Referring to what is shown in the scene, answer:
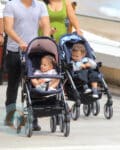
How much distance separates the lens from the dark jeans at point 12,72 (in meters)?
9.12

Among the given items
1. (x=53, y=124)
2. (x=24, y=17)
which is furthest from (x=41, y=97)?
(x=24, y=17)

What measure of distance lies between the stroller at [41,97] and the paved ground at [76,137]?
13 centimetres

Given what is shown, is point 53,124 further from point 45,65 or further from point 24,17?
point 24,17

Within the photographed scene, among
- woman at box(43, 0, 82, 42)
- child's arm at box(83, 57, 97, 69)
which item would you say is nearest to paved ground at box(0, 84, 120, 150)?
child's arm at box(83, 57, 97, 69)

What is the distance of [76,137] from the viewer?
8891mm

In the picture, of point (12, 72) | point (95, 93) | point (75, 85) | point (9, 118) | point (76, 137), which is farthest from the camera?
point (75, 85)

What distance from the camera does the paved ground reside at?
27.3ft

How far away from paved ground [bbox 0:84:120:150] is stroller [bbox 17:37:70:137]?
0.43 feet

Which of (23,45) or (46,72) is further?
(46,72)

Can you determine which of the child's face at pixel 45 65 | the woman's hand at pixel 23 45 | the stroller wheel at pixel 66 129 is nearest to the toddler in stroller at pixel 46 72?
the child's face at pixel 45 65

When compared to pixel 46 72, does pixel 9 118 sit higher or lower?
lower

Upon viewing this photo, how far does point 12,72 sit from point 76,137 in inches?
43.6

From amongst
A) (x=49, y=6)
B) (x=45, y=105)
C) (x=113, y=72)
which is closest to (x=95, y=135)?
(x=45, y=105)

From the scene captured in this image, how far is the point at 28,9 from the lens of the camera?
8.94 meters
